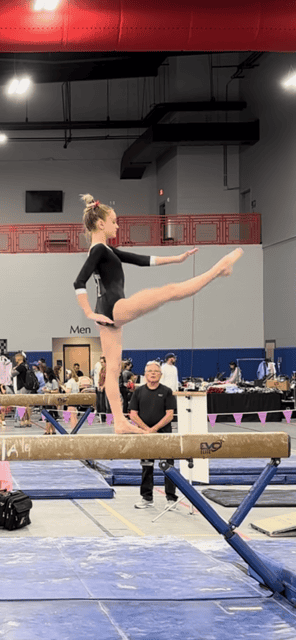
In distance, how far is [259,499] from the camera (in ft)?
33.2

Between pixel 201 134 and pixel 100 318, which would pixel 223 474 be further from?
pixel 201 134

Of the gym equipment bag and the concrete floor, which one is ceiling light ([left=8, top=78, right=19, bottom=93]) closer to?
the gym equipment bag

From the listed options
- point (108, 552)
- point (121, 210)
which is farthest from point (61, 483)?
point (121, 210)

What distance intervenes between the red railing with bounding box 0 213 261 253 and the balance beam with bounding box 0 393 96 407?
12.1 meters

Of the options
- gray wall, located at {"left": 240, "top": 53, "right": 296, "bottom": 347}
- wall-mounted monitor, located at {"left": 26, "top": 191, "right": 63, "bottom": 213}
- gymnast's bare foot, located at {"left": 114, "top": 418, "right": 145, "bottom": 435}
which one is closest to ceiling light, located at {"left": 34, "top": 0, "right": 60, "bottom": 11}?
gymnast's bare foot, located at {"left": 114, "top": 418, "right": 145, "bottom": 435}

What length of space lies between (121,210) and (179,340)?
7475 mm

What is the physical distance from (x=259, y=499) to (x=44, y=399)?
2808 millimetres

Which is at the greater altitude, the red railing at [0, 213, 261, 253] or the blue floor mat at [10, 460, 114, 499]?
the red railing at [0, 213, 261, 253]

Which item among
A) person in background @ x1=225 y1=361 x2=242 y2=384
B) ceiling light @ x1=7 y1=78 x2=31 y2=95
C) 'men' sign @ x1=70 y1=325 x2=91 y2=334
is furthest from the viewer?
'men' sign @ x1=70 y1=325 x2=91 y2=334

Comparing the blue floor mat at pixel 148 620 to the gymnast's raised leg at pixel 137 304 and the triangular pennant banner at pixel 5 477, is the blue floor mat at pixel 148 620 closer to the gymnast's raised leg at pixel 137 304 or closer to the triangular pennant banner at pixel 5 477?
the gymnast's raised leg at pixel 137 304

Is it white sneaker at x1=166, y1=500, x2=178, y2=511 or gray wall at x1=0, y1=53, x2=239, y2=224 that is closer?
white sneaker at x1=166, y1=500, x2=178, y2=511

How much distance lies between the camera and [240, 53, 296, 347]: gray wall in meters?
22.9

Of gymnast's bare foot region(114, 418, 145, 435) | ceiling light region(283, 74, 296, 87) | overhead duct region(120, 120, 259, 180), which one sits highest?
ceiling light region(283, 74, 296, 87)

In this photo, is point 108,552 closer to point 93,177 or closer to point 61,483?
point 61,483
